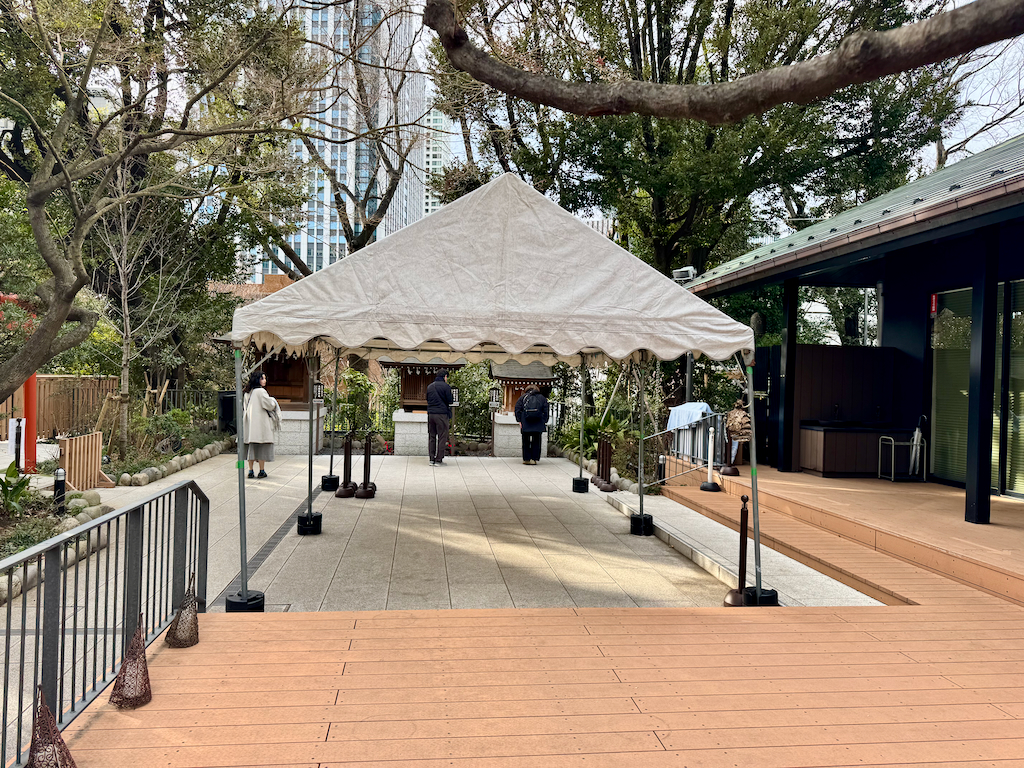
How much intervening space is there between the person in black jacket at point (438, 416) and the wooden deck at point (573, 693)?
1022cm

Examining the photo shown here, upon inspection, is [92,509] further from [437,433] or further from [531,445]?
[531,445]

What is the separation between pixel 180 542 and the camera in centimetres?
468

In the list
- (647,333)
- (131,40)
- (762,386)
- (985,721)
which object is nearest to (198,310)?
(131,40)

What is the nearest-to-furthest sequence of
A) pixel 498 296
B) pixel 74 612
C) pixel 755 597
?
pixel 74 612
pixel 755 597
pixel 498 296

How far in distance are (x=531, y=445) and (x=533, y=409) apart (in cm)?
81

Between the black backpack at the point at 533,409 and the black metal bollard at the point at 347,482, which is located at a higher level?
the black backpack at the point at 533,409

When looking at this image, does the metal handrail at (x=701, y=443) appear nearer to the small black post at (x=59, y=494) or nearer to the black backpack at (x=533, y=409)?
the black backpack at (x=533, y=409)

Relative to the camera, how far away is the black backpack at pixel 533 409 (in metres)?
15.9

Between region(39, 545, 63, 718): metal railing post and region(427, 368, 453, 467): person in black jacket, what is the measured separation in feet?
40.2

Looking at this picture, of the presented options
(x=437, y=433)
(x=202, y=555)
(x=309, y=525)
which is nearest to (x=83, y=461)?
(x=309, y=525)

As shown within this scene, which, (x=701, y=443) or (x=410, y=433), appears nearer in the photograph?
(x=701, y=443)

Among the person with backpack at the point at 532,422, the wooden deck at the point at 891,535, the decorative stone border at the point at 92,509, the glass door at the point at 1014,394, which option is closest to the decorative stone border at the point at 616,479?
the person with backpack at the point at 532,422

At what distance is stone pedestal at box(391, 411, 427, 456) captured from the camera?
17109 millimetres

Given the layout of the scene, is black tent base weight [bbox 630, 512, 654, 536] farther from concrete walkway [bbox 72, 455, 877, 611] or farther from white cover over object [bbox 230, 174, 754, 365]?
white cover over object [bbox 230, 174, 754, 365]
